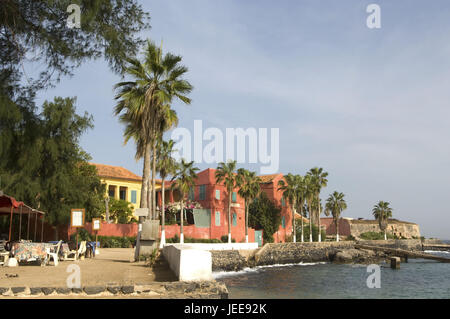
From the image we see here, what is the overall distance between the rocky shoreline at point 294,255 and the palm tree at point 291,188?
285cm

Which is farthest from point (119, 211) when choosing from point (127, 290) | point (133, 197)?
point (127, 290)

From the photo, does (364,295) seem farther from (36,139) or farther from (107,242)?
(107,242)

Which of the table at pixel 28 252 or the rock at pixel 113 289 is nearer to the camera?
the rock at pixel 113 289

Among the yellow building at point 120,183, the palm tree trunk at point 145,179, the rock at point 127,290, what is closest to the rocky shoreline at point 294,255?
the palm tree trunk at point 145,179

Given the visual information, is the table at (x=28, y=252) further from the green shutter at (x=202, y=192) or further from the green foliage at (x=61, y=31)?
the green shutter at (x=202, y=192)

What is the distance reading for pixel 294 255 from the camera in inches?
1791

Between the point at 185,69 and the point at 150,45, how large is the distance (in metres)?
1.94

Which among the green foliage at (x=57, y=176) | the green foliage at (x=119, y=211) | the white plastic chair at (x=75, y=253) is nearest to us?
the white plastic chair at (x=75, y=253)

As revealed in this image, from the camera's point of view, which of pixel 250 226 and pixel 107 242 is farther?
pixel 250 226

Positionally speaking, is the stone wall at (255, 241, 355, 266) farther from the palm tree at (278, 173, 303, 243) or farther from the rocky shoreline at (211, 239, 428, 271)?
the palm tree at (278, 173, 303, 243)

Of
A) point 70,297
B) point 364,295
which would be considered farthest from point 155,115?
point 364,295

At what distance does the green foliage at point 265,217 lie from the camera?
47.1 meters

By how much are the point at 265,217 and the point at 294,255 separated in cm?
549
